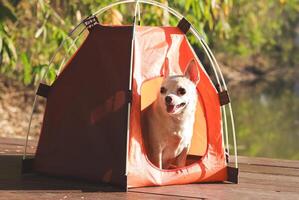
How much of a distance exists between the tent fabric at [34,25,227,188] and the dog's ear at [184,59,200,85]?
0.07 m

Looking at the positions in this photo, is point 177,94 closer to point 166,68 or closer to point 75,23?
point 166,68

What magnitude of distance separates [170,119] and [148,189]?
255 millimetres

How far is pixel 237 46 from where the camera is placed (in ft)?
36.3

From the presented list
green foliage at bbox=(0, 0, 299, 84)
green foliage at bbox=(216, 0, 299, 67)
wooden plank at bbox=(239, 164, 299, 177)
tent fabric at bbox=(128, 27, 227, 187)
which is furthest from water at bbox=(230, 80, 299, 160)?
tent fabric at bbox=(128, 27, 227, 187)

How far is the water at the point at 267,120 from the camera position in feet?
18.4

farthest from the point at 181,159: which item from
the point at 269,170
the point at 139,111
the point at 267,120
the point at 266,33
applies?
the point at 266,33

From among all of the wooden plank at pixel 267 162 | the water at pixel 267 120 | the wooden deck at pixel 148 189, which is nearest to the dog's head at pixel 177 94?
the wooden deck at pixel 148 189

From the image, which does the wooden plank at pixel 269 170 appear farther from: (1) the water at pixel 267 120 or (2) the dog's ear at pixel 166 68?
(1) the water at pixel 267 120

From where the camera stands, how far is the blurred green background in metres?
3.76

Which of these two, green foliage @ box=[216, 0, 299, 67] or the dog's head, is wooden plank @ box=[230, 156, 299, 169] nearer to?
the dog's head

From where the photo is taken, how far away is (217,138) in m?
2.38

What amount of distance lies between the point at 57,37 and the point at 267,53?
934 cm

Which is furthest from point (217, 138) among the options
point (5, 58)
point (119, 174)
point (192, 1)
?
point (5, 58)

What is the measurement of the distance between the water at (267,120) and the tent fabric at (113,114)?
9.58 ft
